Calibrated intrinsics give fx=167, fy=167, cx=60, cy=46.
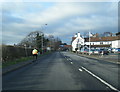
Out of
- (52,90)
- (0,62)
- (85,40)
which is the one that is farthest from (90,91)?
(85,40)

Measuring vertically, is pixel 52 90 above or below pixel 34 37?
below

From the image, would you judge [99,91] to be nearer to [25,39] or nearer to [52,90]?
[52,90]

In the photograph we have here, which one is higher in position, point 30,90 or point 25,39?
point 25,39

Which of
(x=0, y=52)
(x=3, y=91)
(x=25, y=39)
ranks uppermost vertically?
(x=25, y=39)

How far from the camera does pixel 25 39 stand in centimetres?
7150

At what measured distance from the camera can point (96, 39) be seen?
120 meters

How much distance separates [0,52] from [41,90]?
41.1ft

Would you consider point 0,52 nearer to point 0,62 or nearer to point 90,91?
point 0,62

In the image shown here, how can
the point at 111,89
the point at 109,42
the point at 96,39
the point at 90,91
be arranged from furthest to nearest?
the point at 96,39
the point at 109,42
the point at 111,89
the point at 90,91

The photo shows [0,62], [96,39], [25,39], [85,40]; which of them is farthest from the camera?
[85,40]

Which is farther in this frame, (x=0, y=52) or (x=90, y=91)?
(x=0, y=52)

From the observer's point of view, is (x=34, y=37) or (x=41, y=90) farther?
(x=34, y=37)

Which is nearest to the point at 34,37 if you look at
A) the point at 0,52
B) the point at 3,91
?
the point at 0,52

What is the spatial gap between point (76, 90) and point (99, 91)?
922 mm
